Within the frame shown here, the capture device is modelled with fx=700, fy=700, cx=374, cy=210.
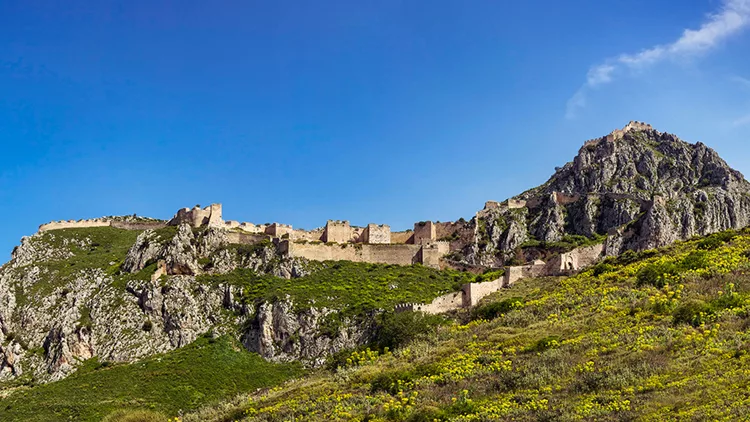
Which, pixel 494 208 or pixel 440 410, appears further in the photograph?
pixel 494 208

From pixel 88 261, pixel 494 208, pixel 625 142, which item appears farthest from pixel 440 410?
pixel 625 142

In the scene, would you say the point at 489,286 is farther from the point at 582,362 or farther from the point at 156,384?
the point at 156,384

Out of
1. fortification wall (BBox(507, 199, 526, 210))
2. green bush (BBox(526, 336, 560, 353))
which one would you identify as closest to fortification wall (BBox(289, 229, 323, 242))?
fortification wall (BBox(507, 199, 526, 210))

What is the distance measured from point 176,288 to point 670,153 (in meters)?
77.9

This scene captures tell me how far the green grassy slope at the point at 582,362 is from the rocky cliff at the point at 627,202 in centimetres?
3386

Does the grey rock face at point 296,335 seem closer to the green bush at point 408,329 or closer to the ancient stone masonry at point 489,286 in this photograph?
the ancient stone masonry at point 489,286

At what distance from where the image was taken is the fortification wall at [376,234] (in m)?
83.3

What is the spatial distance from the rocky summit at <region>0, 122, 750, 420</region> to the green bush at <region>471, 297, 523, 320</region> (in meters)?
0.28

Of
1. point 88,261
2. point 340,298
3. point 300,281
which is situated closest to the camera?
point 340,298

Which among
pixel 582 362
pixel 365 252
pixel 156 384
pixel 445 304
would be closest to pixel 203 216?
pixel 365 252

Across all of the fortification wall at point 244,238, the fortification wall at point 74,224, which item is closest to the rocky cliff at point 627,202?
the fortification wall at point 244,238

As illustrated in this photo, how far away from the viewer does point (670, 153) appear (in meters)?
107

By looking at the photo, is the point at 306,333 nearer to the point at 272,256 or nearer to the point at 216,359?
the point at 216,359

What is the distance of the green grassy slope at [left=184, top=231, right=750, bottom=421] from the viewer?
21.1 metres
